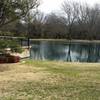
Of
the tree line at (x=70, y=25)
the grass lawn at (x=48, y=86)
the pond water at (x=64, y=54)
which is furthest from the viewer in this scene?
the tree line at (x=70, y=25)

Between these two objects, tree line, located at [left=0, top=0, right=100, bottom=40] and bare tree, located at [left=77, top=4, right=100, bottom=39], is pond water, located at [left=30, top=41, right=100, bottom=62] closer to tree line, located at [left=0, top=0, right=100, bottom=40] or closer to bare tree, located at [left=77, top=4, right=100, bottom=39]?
tree line, located at [left=0, top=0, right=100, bottom=40]

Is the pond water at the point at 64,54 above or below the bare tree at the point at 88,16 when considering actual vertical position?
below

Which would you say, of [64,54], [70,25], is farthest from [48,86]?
[70,25]

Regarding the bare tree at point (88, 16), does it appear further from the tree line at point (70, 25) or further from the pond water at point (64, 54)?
the pond water at point (64, 54)

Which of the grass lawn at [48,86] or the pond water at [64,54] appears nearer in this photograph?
the grass lawn at [48,86]

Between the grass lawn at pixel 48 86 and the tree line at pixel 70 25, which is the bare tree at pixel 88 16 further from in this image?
the grass lawn at pixel 48 86

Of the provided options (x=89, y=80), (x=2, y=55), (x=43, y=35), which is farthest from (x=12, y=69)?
(x=43, y=35)

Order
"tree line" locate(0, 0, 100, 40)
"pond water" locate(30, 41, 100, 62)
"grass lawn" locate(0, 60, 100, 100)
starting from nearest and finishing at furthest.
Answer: "grass lawn" locate(0, 60, 100, 100), "pond water" locate(30, 41, 100, 62), "tree line" locate(0, 0, 100, 40)

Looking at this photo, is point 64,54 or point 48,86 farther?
point 64,54

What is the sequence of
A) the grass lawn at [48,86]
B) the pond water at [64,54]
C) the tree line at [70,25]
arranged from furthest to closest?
the tree line at [70,25]
the pond water at [64,54]
the grass lawn at [48,86]

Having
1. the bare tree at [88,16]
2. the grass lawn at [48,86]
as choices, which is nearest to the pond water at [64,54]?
the grass lawn at [48,86]

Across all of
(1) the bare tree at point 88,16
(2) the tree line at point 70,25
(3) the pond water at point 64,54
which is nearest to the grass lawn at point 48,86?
(3) the pond water at point 64,54

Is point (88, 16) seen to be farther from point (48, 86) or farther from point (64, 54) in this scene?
point (48, 86)

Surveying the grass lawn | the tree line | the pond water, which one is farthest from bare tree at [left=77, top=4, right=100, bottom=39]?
the grass lawn
